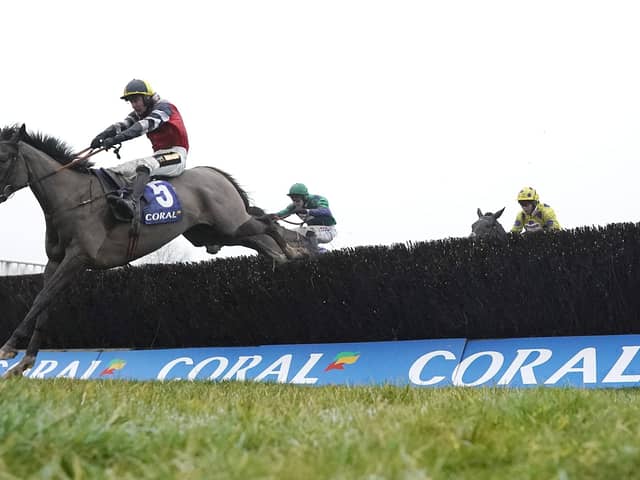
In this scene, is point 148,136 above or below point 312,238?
above

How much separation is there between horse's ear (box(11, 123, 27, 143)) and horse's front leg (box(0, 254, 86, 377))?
1.25 meters

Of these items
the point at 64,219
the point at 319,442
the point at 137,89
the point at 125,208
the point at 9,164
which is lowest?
the point at 64,219

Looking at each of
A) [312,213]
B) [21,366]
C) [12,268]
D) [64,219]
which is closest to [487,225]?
[312,213]

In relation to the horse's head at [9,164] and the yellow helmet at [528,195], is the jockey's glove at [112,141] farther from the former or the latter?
the yellow helmet at [528,195]

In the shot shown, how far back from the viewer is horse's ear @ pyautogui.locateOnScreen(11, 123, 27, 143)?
807cm

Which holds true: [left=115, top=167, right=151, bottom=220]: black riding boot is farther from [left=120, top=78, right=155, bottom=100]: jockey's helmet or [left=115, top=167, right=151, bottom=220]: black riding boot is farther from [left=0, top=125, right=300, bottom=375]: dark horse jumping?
[left=120, top=78, right=155, bottom=100]: jockey's helmet

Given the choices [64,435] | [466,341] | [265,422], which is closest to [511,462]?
[265,422]

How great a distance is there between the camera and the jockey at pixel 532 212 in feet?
36.7

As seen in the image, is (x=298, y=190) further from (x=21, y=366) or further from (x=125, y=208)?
(x=21, y=366)

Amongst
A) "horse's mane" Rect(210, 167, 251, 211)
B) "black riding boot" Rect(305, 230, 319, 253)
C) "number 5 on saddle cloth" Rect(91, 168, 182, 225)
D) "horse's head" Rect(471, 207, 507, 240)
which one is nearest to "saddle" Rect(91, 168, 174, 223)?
"number 5 on saddle cloth" Rect(91, 168, 182, 225)

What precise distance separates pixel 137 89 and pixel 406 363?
12.8 ft

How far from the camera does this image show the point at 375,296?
8711mm

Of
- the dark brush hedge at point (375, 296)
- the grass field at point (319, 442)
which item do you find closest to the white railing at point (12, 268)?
the dark brush hedge at point (375, 296)

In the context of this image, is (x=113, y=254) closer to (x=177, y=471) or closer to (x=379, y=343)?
(x=379, y=343)
